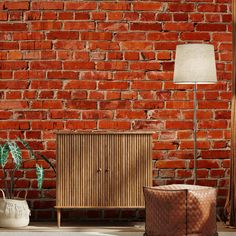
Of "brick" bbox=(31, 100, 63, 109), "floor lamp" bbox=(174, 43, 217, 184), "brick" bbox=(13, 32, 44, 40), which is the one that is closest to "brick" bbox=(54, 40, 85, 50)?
"brick" bbox=(13, 32, 44, 40)

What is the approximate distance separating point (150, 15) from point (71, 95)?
90cm

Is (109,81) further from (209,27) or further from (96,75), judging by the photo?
(209,27)

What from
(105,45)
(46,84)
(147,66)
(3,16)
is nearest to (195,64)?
(147,66)

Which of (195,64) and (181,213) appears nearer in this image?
(181,213)

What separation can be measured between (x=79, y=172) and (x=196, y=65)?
1126 mm

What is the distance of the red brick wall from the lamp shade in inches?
21.1

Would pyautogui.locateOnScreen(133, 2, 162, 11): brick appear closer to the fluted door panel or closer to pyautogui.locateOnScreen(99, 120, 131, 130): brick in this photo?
pyautogui.locateOnScreen(99, 120, 131, 130): brick

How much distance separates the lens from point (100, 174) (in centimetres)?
414

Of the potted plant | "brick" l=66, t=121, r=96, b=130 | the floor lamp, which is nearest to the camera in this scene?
the floor lamp

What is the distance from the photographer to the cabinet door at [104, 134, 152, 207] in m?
4.15

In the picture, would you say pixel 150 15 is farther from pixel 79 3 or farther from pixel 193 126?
pixel 193 126

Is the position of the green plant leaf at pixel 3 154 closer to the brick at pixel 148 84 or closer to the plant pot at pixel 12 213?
the plant pot at pixel 12 213

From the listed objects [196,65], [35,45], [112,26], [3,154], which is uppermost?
[112,26]

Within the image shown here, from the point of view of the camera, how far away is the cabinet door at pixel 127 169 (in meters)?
4.15
